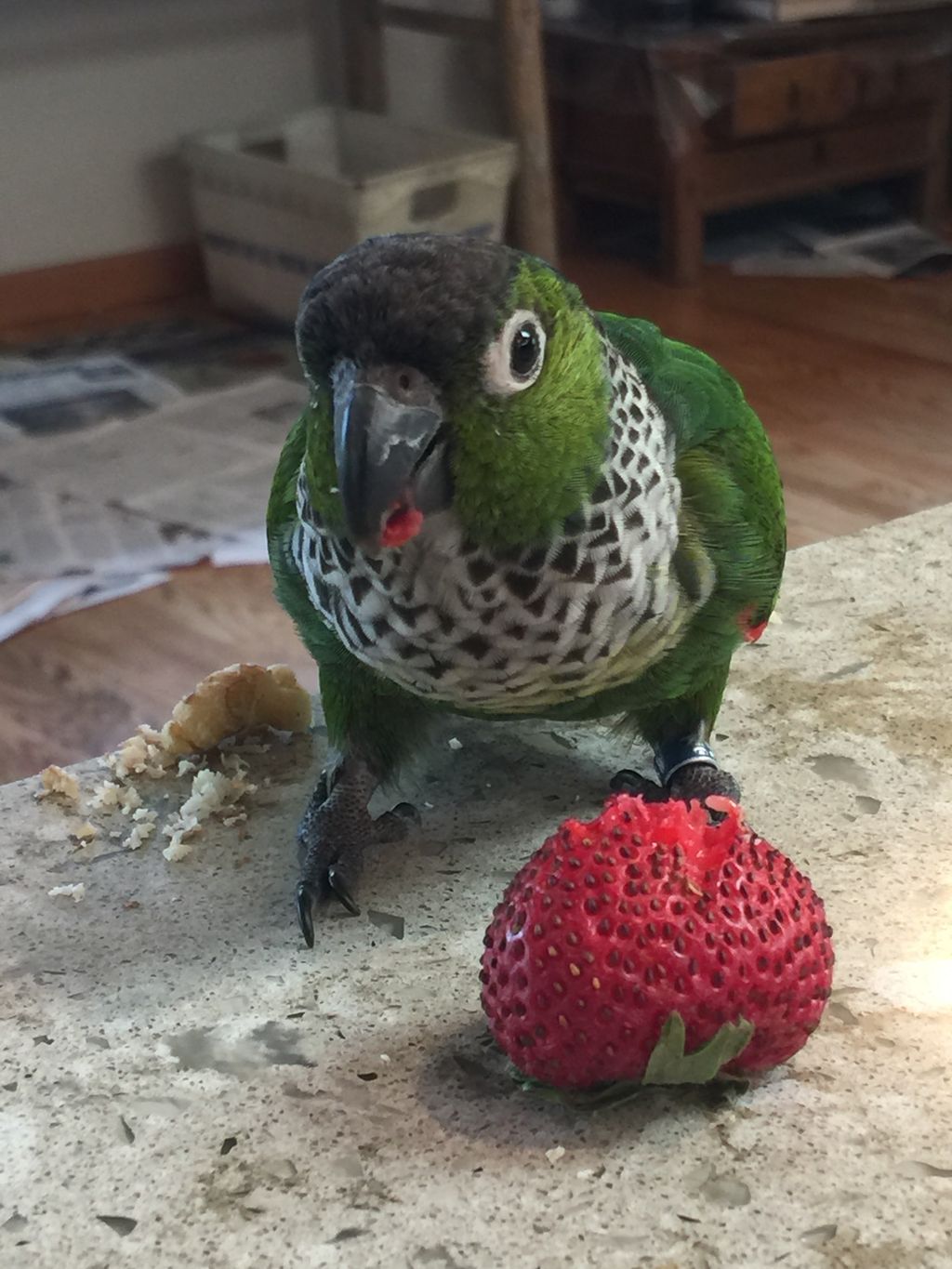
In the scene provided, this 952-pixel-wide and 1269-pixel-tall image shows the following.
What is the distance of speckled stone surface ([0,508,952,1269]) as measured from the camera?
2.10 ft

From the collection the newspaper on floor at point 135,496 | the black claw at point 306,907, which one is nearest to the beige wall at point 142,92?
the newspaper on floor at point 135,496

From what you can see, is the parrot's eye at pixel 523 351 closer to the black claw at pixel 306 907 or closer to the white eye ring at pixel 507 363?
the white eye ring at pixel 507 363

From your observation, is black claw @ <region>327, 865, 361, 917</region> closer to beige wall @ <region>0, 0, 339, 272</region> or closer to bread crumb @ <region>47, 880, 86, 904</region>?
bread crumb @ <region>47, 880, 86, 904</region>

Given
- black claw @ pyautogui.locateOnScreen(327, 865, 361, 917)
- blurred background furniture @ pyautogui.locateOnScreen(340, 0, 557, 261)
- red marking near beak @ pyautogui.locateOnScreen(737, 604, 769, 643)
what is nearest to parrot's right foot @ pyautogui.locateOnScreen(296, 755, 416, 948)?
black claw @ pyautogui.locateOnScreen(327, 865, 361, 917)

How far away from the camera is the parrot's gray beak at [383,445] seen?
61 centimetres

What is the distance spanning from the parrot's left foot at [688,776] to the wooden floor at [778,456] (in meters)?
0.40

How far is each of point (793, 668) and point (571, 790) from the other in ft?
0.73

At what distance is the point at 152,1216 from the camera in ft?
2.15

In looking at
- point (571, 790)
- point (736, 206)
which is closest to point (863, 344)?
point (736, 206)

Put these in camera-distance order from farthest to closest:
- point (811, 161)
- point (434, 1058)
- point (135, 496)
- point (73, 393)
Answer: point (811, 161) → point (73, 393) → point (135, 496) → point (434, 1058)

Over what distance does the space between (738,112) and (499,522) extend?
176 centimetres

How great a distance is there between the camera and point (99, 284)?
7.52ft

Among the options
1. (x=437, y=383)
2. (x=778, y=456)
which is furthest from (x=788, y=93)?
(x=437, y=383)

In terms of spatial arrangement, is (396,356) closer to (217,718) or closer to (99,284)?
(217,718)
